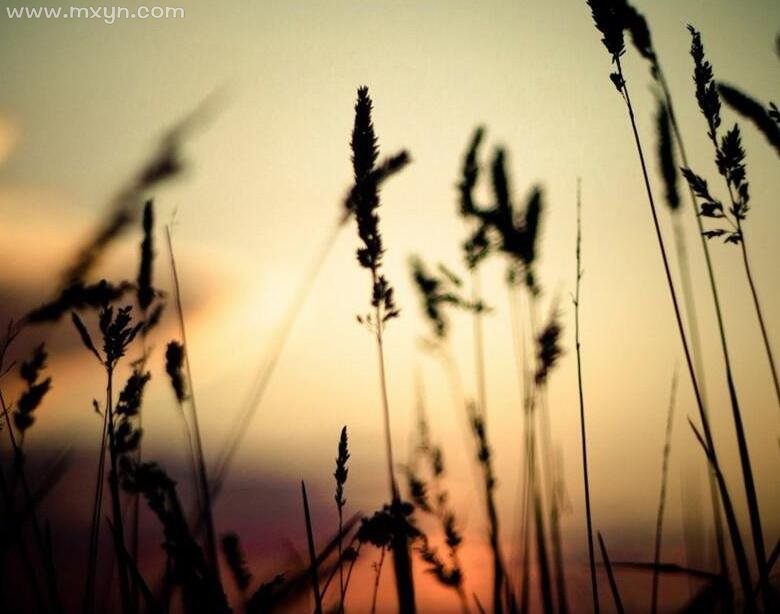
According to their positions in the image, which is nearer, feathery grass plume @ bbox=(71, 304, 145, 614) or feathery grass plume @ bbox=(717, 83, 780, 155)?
feathery grass plume @ bbox=(71, 304, 145, 614)

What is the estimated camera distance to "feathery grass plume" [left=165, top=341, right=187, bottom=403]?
203 centimetres

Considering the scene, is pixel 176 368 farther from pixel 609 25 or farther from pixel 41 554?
pixel 609 25

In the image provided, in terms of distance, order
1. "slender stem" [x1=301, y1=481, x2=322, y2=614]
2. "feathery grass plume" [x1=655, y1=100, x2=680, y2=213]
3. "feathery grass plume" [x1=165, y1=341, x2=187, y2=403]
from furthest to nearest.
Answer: "feathery grass plume" [x1=655, y1=100, x2=680, y2=213] → "feathery grass plume" [x1=165, y1=341, x2=187, y2=403] → "slender stem" [x1=301, y1=481, x2=322, y2=614]

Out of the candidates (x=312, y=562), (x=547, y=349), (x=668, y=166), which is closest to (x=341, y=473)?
(x=312, y=562)

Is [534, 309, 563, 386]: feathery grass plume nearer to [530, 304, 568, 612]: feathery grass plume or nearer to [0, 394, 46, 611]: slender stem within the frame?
[530, 304, 568, 612]: feathery grass plume

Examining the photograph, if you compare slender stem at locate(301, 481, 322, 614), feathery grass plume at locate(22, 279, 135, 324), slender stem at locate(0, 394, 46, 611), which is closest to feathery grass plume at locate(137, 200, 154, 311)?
feathery grass plume at locate(22, 279, 135, 324)

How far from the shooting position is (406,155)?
207 cm

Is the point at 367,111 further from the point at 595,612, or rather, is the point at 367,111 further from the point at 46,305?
the point at 595,612

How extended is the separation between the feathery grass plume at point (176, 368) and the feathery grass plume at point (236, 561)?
0.45 meters

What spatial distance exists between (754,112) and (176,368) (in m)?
1.73

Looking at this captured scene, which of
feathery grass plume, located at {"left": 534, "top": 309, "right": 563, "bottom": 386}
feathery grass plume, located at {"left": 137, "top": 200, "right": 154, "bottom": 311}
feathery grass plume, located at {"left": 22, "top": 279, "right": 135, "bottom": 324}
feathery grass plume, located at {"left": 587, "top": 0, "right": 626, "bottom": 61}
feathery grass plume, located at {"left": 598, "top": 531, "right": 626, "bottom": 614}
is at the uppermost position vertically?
feathery grass plume, located at {"left": 587, "top": 0, "right": 626, "bottom": 61}

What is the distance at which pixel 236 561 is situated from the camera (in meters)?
1.84

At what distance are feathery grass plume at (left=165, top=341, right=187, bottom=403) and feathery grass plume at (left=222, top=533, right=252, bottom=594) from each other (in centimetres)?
45

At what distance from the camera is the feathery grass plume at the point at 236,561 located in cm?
183
